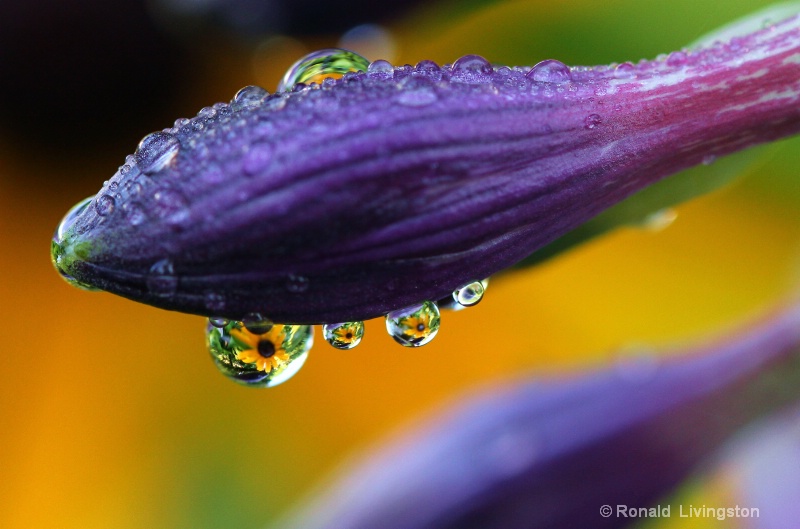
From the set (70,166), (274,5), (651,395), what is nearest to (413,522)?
(651,395)

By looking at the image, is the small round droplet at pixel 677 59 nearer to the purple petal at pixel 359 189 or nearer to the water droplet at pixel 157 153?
the purple petal at pixel 359 189

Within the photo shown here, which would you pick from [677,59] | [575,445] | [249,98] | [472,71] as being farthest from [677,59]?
[575,445]

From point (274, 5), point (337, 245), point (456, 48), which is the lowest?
point (337, 245)

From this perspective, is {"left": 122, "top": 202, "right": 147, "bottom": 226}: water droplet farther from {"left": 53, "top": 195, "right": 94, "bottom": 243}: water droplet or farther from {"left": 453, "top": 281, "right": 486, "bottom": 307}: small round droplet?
{"left": 453, "top": 281, "right": 486, "bottom": 307}: small round droplet

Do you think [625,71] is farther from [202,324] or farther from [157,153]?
[202,324]

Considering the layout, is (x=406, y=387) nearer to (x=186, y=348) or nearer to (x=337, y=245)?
(x=186, y=348)

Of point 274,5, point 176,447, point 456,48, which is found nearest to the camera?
point 274,5
